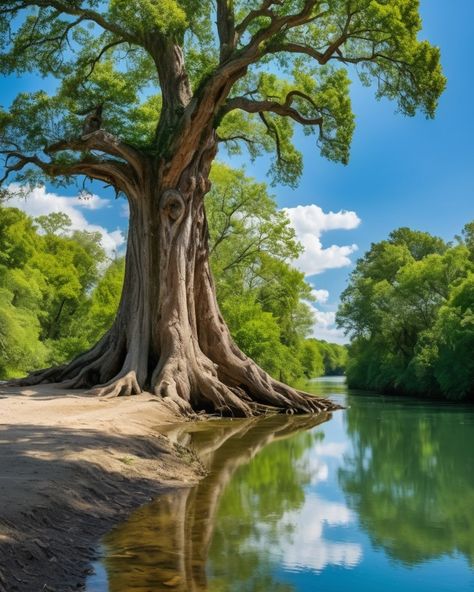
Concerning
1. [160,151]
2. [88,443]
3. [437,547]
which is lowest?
[437,547]

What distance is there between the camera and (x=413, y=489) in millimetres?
8180

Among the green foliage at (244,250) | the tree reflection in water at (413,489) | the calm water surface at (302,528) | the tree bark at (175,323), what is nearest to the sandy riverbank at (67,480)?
the calm water surface at (302,528)

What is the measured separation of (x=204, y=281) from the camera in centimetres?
1902

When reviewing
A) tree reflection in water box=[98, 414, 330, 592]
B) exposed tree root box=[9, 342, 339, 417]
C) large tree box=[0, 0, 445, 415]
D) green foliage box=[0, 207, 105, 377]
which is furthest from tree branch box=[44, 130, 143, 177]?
green foliage box=[0, 207, 105, 377]

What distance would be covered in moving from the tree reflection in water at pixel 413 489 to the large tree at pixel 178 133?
187 inches

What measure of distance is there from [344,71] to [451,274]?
23072mm

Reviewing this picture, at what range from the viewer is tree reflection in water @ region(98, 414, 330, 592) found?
4.28 metres

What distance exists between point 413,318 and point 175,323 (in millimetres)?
29247

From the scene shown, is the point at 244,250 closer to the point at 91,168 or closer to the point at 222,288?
the point at 222,288

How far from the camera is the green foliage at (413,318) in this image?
31.4m

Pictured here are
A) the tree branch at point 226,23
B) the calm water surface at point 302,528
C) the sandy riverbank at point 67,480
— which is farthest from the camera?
the tree branch at point 226,23

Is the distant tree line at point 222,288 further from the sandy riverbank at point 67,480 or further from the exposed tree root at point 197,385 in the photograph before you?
the sandy riverbank at point 67,480

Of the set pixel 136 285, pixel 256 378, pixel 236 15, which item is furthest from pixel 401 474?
pixel 236 15

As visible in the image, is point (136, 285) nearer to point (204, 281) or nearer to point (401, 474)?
point (204, 281)
